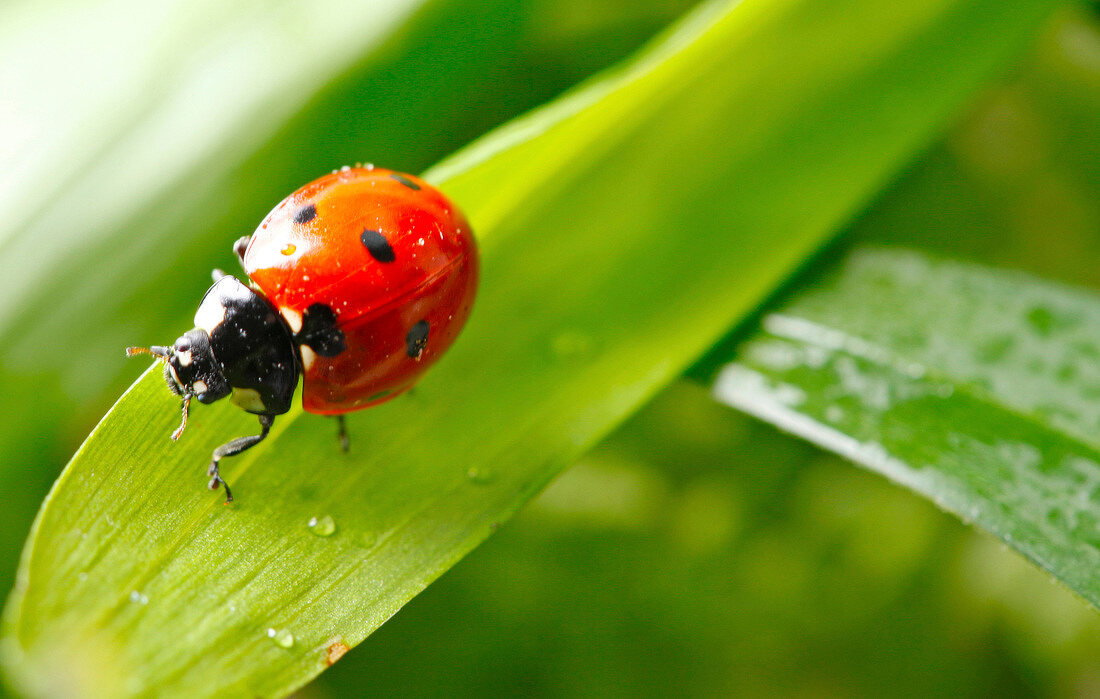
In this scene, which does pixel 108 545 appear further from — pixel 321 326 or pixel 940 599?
pixel 940 599

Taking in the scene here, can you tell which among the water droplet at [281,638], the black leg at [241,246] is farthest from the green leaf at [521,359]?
the black leg at [241,246]

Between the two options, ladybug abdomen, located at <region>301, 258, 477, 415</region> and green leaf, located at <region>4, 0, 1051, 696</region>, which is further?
ladybug abdomen, located at <region>301, 258, 477, 415</region>

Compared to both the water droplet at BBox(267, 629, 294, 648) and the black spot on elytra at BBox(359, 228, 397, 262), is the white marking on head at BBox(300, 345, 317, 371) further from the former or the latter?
the water droplet at BBox(267, 629, 294, 648)

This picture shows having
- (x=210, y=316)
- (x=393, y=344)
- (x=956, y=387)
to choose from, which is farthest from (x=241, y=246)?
(x=956, y=387)

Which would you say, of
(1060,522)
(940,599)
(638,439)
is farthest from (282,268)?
(940,599)

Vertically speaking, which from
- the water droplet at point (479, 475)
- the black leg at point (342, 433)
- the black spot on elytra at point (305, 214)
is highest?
the black spot on elytra at point (305, 214)

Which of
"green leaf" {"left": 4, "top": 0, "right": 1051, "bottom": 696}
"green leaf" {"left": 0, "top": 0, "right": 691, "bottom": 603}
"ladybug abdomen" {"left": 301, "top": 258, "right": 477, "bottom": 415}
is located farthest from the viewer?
"green leaf" {"left": 0, "top": 0, "right": 691, "bottom": 603}

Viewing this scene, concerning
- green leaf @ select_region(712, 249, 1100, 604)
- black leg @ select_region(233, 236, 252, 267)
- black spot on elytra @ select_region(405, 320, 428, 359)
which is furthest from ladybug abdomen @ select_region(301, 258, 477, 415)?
green leaf @ select_region(712, 249, 1100, 604)

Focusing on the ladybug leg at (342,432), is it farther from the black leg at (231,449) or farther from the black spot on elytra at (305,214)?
the black spot on elytra at (305,214)

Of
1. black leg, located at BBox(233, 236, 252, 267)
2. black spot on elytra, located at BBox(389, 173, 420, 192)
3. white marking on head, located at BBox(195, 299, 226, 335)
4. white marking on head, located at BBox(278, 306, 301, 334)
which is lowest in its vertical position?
white marking on head, located at BBox(278, 306, 301, 334)
